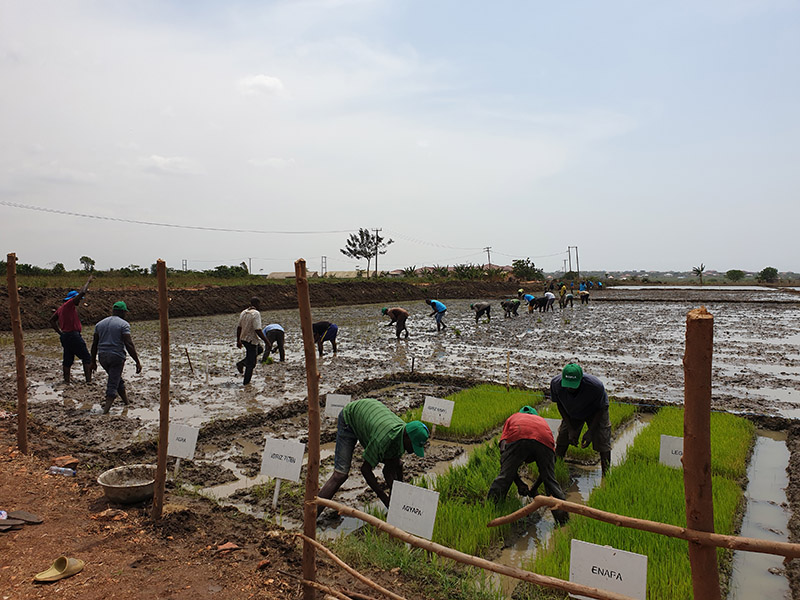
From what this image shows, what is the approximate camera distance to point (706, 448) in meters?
2.13

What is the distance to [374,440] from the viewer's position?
419cm

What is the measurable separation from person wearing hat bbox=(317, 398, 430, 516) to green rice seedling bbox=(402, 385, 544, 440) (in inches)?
103

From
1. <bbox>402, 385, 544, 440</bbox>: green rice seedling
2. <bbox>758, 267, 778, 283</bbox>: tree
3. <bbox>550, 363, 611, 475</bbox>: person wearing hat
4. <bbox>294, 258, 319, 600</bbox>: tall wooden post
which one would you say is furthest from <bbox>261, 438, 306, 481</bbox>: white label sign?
<bbox>758, 267, 778, 283</bbox>: tree

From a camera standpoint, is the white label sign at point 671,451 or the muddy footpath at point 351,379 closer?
the white label sign at point 671,451

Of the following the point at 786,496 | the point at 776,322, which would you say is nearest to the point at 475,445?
the point at 786,496

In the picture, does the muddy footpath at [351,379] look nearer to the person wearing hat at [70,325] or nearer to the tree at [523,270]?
the person wearing hat at [70,325]

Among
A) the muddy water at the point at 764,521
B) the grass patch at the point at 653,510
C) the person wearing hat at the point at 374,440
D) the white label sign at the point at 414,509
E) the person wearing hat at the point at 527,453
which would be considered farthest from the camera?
the person wearing hat at the point at 527,453

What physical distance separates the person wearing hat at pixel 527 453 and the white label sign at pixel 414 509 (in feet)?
4.11

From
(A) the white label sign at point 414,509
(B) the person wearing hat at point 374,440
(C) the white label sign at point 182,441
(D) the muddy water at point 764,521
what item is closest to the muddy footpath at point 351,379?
(D) the muddy water at point 764,521

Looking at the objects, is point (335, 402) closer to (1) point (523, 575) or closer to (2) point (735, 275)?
(1) point (523, 575)

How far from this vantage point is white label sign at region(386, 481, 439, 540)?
350 cm

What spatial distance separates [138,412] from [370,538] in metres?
5.10

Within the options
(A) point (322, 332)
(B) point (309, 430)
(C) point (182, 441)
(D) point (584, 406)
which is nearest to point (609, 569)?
(B) point (309, 430)

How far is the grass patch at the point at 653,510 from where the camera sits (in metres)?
3.64
